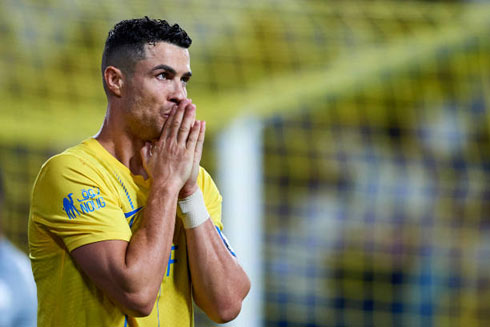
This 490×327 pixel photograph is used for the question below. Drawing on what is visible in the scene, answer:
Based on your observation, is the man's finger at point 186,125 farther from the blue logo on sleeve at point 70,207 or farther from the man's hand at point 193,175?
the blue logo on sleeve at point 70,207

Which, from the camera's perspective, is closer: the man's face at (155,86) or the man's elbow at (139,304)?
the man's elbow at (139,304)

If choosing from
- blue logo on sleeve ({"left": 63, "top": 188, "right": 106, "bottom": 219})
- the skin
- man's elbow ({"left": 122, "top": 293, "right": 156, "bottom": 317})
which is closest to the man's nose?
the skin

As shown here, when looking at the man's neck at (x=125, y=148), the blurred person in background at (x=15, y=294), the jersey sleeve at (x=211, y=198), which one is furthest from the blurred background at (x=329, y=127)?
the man's neck at (x=125, y=148)

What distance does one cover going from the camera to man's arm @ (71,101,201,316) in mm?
2143

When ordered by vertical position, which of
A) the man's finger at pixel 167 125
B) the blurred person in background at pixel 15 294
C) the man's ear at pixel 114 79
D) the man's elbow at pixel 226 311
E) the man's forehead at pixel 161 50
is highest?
the man's forehead at pixel 161 50

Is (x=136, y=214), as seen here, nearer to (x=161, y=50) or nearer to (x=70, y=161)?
(x=70, y=161)

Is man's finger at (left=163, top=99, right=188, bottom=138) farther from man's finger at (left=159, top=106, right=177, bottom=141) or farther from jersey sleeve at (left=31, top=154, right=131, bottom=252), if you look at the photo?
jersey sleeve at (left=31, top=154, right=131, bottom=252)

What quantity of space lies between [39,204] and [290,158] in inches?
209

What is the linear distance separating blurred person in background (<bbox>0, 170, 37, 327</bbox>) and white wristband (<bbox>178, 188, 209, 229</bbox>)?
2.06 meters

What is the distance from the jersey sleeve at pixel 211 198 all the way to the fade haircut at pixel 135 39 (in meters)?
0.44

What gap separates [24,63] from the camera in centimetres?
662

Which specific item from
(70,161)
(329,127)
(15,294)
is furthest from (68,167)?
(329,127)

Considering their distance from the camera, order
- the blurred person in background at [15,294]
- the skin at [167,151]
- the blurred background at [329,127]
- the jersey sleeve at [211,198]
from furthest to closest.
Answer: the blurred background at [329,127] < the blurred person in background at [15,294] < the jersey sleeve at [211,198] < the skin at [167,151]

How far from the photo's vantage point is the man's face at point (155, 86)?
2.36 m
